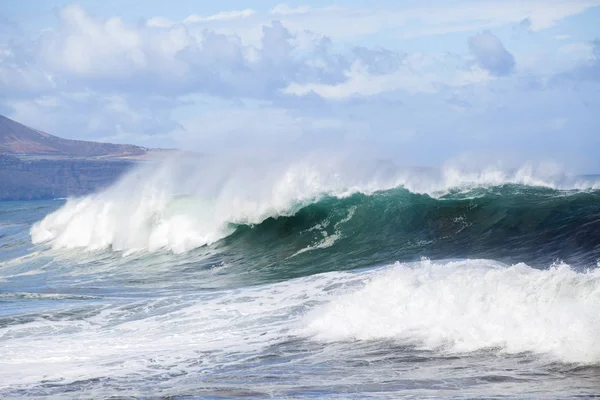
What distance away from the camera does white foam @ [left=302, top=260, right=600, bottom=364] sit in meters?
8.78

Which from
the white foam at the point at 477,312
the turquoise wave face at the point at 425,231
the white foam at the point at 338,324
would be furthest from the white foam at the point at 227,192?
the white foam at the point at 477,312

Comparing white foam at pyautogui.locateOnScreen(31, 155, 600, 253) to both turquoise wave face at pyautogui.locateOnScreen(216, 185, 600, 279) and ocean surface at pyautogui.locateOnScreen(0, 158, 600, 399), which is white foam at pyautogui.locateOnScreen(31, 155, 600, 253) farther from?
turquoise wave face at pyautogui.locateOnScreen(216, 185, 600, 279)

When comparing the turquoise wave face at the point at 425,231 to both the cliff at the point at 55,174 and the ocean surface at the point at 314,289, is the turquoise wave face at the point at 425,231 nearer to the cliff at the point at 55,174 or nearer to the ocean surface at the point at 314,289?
the ocean surface at the point at 314,289

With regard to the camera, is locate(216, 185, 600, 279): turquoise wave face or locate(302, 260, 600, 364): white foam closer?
locate(302, 260, 600, 364): white foam

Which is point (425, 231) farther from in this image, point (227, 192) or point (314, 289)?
point (227, 192)

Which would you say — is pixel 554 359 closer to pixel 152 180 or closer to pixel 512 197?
pixel 512 197

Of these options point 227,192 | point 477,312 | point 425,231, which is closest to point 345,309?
point 477,312

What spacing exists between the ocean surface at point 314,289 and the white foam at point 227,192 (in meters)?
0.08

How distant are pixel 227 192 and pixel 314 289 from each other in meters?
11.8

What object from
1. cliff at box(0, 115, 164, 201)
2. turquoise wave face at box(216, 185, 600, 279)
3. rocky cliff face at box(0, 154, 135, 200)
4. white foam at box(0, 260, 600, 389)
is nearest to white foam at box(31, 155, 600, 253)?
turquoise wave face at box(216, 185, 600, 279)

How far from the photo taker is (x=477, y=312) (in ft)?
32.8

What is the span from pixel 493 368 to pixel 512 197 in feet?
44.2

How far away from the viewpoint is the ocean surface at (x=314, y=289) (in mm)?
8680

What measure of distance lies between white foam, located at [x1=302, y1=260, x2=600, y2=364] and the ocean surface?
0.09 feet
